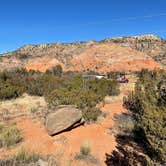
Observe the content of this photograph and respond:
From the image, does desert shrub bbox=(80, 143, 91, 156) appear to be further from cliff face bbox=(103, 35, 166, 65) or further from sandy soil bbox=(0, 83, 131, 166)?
cliff face bbox=(103, 35, 166, 65)

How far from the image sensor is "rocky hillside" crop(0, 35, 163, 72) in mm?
73000

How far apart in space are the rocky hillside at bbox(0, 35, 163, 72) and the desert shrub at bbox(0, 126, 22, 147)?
59442 mm

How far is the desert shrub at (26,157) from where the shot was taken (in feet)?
28.9

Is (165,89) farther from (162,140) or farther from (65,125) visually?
(65,125)

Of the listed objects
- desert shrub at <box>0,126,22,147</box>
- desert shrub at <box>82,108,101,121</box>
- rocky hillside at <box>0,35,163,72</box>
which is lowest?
desert shrub at <box>0,126,22,147</box>

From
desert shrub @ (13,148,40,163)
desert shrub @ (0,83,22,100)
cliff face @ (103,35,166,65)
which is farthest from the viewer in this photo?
cliff face @ (103,35,166,65)

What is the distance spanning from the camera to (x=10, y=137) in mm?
11039

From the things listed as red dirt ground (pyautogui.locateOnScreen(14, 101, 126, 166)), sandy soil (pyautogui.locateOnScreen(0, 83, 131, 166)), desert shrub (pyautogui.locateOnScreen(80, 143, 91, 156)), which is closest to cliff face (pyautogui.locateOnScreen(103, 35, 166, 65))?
sandy soil (pyautogui.locateOnScreen(0, 83, 131, 166))

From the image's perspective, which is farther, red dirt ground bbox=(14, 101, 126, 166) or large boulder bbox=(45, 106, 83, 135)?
large boulder bbox=(45, 106, 83, 135)

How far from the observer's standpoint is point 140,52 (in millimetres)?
79125

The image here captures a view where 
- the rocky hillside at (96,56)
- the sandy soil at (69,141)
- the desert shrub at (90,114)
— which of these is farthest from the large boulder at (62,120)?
the rocky hillside at (96,56)

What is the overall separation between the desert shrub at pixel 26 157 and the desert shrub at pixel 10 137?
1359mm

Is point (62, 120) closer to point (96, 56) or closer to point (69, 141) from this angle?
point (69, 141)

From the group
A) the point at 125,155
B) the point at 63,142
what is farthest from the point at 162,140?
the point at 63,142
